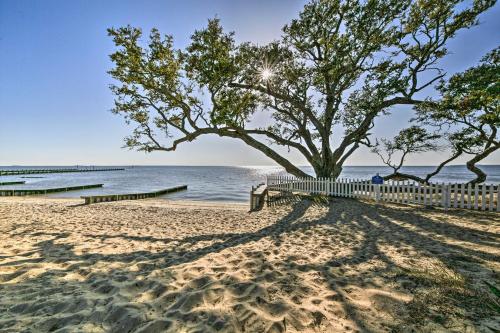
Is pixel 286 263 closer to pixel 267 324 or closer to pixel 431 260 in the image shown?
pixel 267 324

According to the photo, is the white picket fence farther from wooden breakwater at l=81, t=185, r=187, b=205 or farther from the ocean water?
wooden breakwater at l=81, t=185, r=187, b=205

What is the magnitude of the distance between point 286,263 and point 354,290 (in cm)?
124

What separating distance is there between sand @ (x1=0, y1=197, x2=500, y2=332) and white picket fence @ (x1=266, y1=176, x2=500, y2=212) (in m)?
4.16

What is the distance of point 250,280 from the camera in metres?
3.32

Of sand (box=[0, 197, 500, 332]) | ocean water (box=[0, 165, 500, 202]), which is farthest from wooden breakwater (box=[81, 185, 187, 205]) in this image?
sand (box=[0, 197, 500, 332])

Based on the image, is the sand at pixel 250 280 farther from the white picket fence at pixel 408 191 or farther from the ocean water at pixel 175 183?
the ocean water at pixel 175 183

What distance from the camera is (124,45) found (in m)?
14.2

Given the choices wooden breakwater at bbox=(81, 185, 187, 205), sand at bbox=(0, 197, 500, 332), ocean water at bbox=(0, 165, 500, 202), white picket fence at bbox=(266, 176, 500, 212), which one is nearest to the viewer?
sand at bbox=(0, 197, 500, 332)

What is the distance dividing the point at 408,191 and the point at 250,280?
11459mm

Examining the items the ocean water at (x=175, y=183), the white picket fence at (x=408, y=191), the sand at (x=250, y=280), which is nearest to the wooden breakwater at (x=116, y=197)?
the ocean water at (x=175, y=183)

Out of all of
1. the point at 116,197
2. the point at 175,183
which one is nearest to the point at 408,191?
the point at 116,197

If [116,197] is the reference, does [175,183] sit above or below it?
below

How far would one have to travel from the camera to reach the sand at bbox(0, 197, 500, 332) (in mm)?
2395

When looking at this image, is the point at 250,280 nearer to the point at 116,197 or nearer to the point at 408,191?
the point at 408,191
